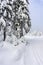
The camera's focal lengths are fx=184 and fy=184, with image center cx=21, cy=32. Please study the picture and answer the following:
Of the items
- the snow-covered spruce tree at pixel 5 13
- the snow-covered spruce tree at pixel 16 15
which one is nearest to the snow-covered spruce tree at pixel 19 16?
the snow-covered spruce tree at pixel 16 15

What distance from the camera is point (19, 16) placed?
28047mm

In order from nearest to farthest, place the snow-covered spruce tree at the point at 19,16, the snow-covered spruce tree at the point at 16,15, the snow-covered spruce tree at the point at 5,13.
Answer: the snow-covered spruce tree at the point at 5,13
the snow-covered spruce tree at the point at 16,15
the snow-covered spruce tree at the point at 19,16

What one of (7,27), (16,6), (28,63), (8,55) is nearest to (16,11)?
(16,6)

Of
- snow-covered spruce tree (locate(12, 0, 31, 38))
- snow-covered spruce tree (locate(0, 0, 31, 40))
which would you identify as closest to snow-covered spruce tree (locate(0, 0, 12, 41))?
snow-covered spruce tree (locate(0, 0, 31, 40))

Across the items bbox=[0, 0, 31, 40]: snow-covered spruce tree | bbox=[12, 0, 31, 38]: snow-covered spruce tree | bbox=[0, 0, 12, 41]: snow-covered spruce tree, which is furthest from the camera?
bbox=[12, 0, 31, 38]: snow-covered spruce tree

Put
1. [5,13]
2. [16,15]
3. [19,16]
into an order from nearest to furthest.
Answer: [5,13] → [16,15] → [19,16]

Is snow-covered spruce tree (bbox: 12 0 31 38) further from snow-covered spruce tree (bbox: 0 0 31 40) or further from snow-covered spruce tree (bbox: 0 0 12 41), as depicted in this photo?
snow-covered spruce tree (bbox: 0 0 12 41)

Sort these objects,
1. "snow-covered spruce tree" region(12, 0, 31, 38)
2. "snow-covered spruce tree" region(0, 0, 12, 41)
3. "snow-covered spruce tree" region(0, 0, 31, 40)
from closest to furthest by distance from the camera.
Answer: "snow-covered spruce tree" region(0, 0, 12, 41), "snow-covered spruce tree" region(0, 0, 31, 40), "snow-covered spruce tree" region(12, 0, 31, 38)

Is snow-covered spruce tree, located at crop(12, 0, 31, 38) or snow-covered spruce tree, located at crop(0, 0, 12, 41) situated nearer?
snow-covered spruce tree, located at crop(0, 0, 12, 41)

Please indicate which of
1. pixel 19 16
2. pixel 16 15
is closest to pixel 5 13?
pixel 16 15

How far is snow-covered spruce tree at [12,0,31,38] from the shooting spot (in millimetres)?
27609

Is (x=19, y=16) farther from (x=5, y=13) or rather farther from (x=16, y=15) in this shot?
(x=5, y=13)

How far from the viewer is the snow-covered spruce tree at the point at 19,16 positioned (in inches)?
1087

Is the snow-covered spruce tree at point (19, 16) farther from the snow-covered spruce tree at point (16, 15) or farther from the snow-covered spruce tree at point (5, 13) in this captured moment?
the snow-covered spruce tree at point (5, 13)
